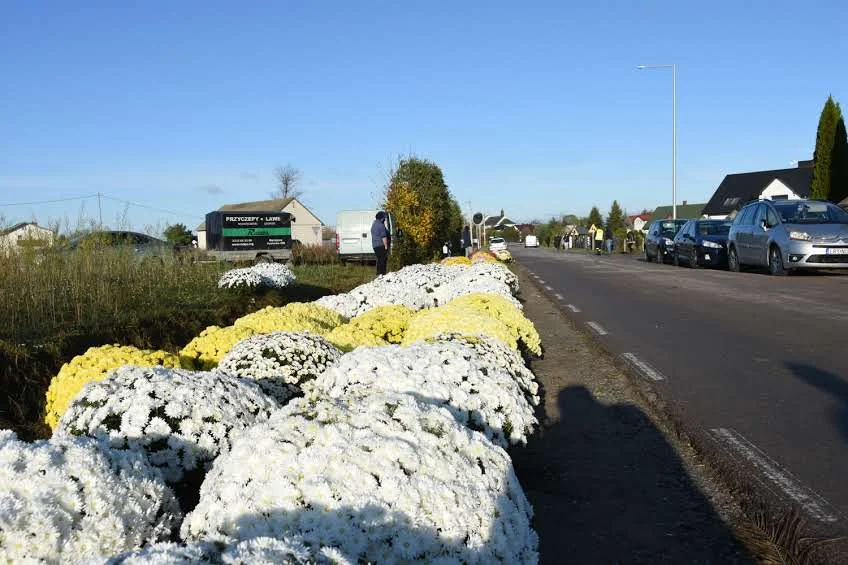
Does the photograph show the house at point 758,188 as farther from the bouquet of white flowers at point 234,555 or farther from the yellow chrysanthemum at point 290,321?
the bouquet of white flowers at point 234,555

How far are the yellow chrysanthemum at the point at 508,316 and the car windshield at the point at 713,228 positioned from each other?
17583mm

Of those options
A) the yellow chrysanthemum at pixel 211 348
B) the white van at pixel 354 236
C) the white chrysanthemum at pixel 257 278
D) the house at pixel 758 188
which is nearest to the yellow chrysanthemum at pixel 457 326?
the yellow chrysanthemum at pixel 211 348

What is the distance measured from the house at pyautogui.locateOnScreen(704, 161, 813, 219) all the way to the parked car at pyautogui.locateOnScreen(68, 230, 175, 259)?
54.6m

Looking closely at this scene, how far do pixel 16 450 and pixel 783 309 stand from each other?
10698mm

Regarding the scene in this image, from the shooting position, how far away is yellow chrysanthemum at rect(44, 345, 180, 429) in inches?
189

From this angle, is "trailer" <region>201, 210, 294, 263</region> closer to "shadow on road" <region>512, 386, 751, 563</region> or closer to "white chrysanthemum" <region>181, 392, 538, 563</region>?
"shadow on road" <region>512, 386, 751, 563</region>

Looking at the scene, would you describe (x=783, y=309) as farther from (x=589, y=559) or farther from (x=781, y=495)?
(x=589, y=559)

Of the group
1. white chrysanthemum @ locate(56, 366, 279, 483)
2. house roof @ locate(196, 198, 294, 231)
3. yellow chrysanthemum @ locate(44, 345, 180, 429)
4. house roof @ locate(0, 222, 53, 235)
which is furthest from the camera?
house roof @ locate(196, 198, 294, 231)

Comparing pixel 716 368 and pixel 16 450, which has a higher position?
pixel 16 450

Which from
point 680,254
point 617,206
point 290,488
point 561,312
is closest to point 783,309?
point 561,312

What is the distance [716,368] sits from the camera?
6.66 m

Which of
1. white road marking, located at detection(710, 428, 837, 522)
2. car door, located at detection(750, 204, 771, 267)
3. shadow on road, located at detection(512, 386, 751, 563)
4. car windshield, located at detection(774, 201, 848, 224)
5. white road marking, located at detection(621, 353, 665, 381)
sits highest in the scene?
car windshield, located at detection(774, 201, 848, 224)

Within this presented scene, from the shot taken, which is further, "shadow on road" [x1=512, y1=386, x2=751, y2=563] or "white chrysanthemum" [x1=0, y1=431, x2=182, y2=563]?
"shadow on road" [x1=512, y1=386, x2=751, y2=563]

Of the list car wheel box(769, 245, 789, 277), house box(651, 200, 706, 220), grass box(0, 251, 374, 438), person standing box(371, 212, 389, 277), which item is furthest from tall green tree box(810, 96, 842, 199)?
house box(651, 200, 706, 220)
